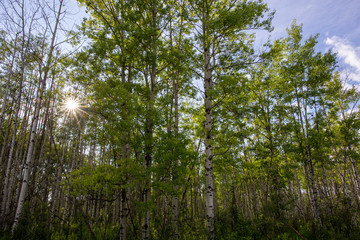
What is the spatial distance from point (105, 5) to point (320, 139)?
12.8 m

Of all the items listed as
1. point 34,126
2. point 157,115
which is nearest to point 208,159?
point 157,115

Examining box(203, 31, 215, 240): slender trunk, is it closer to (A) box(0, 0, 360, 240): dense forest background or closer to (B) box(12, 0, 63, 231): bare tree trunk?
(A) box(0, 0, 360, 240): dense forest background

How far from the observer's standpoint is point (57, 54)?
8.38 m

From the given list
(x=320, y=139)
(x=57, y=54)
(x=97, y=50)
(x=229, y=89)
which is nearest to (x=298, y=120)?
(x=320, y=139)

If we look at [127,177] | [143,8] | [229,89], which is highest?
[143,8]

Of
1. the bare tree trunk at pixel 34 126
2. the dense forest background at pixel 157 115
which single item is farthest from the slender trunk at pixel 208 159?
the bare tree trunk at pixel 34 126

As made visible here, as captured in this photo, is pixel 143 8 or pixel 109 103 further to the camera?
pixel 143 8

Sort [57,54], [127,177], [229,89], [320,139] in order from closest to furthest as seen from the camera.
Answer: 1. [127,177]
2. [229,89]
3. [57,54]
4. [320,139]

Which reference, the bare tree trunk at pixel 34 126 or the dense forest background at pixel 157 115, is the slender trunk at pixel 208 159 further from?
the bare tree trunk at pixel 34 126

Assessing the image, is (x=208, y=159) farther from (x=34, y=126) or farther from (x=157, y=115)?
(x=34, y=126)

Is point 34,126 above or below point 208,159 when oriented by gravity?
above

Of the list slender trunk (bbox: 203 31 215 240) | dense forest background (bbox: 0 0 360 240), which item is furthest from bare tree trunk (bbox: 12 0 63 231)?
slender trunk (bbox: 203 31 215 240)

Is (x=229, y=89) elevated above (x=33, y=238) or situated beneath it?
elevated above

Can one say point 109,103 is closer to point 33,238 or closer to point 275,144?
point 33,238
